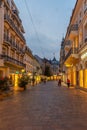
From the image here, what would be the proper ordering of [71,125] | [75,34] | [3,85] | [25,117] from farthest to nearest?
1. [75,34]
2. [3,85]
3. [25,117]
4. [71,125]

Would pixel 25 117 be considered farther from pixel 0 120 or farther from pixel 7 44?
pixel 7 44

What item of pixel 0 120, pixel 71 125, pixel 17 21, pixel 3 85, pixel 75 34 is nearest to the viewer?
pixel 71 125

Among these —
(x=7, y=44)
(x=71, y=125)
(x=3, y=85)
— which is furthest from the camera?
(x=7, y=44)

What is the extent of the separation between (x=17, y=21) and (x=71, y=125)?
138 feet

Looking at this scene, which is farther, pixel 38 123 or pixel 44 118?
pixel 44 118

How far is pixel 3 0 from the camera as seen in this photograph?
34094mm

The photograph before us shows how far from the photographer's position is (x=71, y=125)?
7.79 m

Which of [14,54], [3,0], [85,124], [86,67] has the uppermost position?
[3,0]

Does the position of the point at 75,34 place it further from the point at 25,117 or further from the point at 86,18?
the point at 25,117

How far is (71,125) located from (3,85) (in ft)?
43.5

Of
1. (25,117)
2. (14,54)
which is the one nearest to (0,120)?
(25,117)

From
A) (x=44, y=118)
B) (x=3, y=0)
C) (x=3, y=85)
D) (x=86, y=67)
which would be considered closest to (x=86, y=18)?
(x=86, y=67)

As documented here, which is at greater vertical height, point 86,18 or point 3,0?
point 3,0

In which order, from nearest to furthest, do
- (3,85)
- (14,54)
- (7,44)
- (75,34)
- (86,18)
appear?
(3,85) < (86,18) < (75,34) < (7,44) < (14,54)
